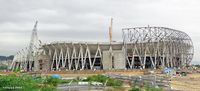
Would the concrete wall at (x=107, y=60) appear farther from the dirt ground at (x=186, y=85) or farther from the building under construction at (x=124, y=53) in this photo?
the dirt ground at (x=186, y=85)

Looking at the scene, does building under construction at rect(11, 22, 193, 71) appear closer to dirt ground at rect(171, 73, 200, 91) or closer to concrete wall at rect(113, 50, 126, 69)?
concrete wall at rect(113, 50, 126, 69)

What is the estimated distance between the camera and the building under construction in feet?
476

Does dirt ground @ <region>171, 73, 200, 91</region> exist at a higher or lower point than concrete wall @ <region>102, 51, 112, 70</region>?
lower

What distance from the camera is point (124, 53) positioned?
14575cm

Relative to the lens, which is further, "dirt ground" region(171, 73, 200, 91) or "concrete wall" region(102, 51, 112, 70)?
"concrete wall" region(102, 51, 112, 70)

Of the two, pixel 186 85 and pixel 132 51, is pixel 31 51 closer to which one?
pixel 132 51

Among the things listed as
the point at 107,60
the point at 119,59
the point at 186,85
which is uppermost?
the point at 119,59

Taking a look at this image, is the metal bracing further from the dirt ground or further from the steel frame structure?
the dirt ground

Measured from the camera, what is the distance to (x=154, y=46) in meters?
145

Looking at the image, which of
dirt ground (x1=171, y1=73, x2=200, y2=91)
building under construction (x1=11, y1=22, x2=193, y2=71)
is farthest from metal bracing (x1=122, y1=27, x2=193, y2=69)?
dirt ground (x1=171, y1=73, x2=200, y2=91)

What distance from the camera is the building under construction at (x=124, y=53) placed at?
145 m

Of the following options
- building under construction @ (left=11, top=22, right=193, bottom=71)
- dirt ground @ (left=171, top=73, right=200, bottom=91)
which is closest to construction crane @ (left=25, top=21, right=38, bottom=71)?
building under construction @ (left=11, top=22, right=193, bottom=71)

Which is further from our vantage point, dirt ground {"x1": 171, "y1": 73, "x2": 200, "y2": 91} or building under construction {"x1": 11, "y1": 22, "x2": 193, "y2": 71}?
building under construction {"x1": 11, "y1": 22, "x2": 193, "y2": 71}

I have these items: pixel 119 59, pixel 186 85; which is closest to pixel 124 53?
pixel 119 59
